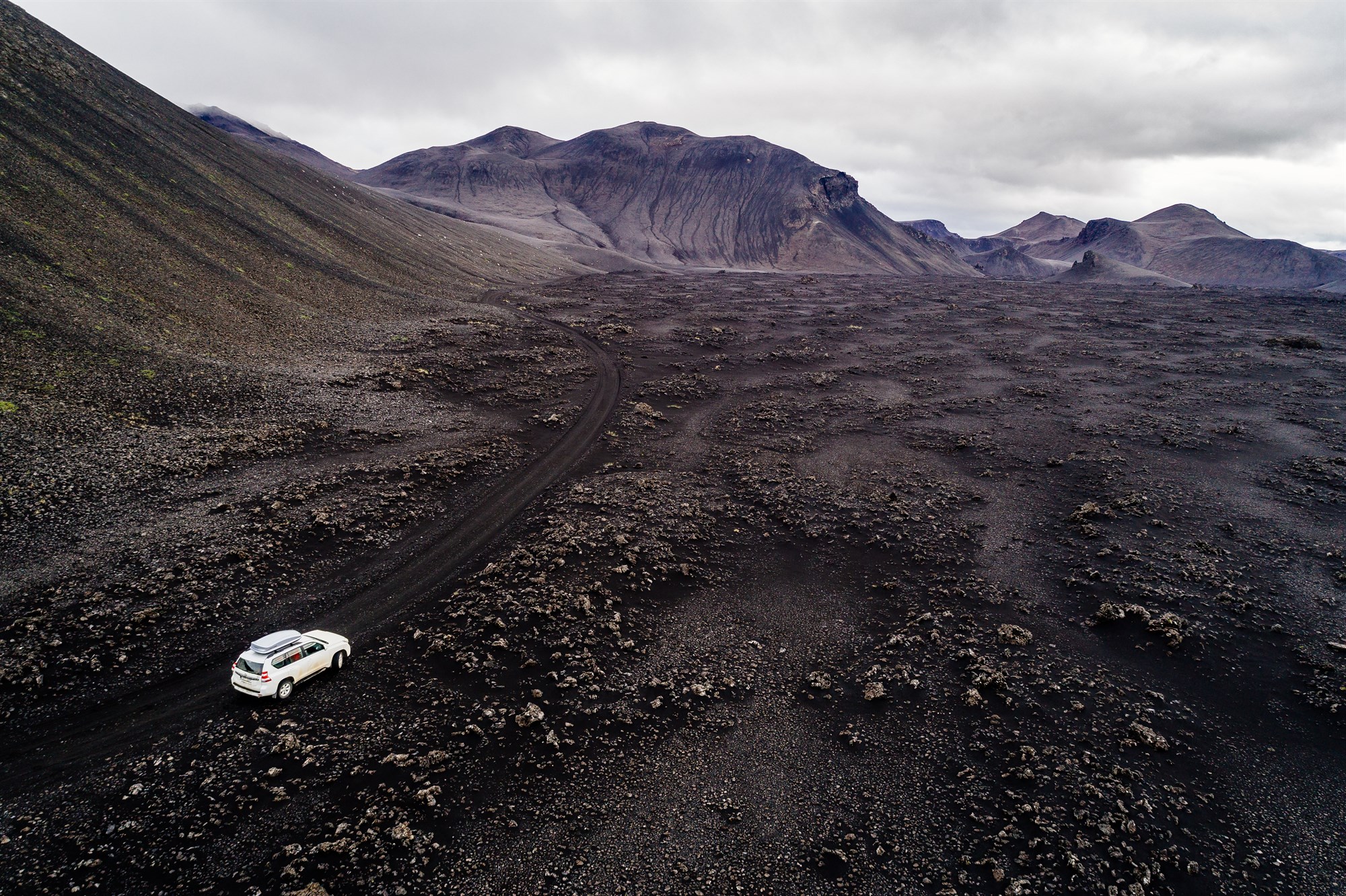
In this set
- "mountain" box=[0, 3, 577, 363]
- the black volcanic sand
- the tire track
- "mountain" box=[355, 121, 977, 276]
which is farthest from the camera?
Answer: "mountain" box=[355, 121, 977, 276]

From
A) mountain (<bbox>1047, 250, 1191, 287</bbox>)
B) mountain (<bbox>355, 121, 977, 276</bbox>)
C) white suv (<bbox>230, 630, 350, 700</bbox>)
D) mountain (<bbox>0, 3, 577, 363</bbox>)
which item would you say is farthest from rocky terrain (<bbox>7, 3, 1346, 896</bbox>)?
mountain (<bbox>1047, 250, 1191, 287</bbox>)

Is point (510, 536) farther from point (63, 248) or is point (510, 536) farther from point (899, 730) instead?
point (63, 248)

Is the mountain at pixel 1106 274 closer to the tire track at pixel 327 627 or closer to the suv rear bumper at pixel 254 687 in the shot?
the tire track at pixel 327 627

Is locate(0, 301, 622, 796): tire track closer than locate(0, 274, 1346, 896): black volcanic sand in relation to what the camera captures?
No

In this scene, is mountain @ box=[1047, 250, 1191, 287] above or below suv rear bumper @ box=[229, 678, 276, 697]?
above

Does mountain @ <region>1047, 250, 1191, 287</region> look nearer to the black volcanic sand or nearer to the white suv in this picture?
the black volcanic sand

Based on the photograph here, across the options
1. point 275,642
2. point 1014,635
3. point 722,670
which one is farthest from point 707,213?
point 275,642

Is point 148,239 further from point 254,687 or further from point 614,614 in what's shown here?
point 614,614
